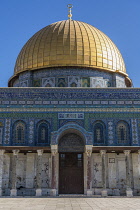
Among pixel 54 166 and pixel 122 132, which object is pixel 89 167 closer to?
pixel 54 166

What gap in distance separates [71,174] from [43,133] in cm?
283

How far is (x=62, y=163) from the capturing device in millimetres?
17297

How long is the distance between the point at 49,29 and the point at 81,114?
8230mm

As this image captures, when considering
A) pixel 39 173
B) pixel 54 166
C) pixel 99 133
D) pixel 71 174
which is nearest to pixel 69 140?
pixel 99 133

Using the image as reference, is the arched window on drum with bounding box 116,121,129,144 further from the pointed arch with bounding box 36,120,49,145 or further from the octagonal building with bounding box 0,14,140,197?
the pointed arch with bounding box 36,120,49,145

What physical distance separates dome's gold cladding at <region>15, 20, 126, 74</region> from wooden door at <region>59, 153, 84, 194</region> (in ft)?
20.9

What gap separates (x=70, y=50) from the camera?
67.3 feet

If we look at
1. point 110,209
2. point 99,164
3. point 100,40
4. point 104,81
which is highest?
point 100,40

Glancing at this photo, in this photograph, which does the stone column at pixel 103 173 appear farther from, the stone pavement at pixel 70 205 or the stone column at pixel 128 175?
the stone pavement at pixel 70 205

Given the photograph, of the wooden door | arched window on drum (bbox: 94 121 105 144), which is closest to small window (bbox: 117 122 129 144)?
arched window on drum (bbox: 94 121 105 144)

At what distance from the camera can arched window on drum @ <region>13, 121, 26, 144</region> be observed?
55.4ft

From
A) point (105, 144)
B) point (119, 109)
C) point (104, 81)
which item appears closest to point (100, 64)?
point (104, 81)

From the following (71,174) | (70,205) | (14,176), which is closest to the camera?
(70,205)

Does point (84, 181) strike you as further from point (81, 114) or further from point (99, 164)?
point (81, 114)
